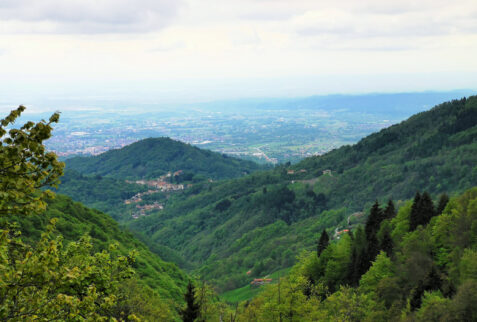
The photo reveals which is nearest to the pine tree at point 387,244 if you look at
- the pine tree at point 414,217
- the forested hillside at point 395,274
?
the forested hillside at point 395,274

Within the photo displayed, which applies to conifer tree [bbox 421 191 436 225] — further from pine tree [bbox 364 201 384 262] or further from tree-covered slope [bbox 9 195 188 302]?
tree-covered slope [bbox 9 195 188 302]

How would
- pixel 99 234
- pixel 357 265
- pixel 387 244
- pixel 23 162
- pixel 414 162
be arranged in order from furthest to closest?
pixel 414 162 → pixel 99 234 → pixel 387 244 → pixel 357 265 → pixel 23 162

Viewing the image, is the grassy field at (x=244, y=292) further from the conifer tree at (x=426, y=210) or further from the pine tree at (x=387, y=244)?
the conifer tree at (x=426, y=210)

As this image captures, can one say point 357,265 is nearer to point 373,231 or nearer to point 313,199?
point 373,231

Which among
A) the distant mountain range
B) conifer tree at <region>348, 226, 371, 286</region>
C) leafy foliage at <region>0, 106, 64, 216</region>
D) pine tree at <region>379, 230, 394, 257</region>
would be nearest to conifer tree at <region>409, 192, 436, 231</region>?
pine tree at <region>379, 230, 394, 257</region>

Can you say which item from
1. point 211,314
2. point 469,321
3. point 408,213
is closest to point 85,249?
point 211,314

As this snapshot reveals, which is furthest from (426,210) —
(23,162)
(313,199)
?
(313,199)

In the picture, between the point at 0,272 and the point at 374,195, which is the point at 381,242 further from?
the point at 374,195
